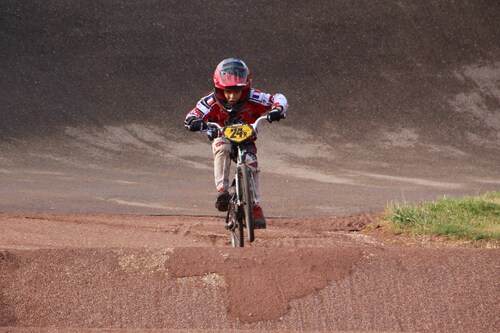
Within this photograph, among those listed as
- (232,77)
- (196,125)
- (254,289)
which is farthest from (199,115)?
(254,289)

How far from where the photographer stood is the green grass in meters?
10.7

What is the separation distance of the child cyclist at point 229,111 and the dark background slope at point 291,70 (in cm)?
999

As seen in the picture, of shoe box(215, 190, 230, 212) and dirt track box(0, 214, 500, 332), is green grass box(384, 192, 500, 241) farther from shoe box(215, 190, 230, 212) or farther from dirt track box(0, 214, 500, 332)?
dirt track box(0, 214, 500, 332)

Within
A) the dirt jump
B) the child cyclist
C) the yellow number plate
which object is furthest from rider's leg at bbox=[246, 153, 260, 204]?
the dirt jump

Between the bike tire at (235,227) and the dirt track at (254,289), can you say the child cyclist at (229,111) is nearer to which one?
the bike tire at (235,227)

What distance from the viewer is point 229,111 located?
8.78 meters

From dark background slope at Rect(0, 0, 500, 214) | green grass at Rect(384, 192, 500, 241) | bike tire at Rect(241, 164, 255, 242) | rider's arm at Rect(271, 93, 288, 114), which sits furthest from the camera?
dark background slope at Rect(0, 0, 500, 214)

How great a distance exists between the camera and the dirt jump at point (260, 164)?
652cm

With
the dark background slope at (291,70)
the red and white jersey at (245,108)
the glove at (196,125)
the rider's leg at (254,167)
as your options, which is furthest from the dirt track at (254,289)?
the dark background slope at (291,70)

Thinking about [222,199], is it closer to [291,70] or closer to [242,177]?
[242,177]

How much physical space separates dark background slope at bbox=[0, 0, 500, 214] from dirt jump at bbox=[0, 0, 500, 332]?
6cm

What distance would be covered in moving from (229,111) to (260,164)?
35.2ft

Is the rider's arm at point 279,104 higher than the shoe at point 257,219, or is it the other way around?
the rider's arm at point 279,104

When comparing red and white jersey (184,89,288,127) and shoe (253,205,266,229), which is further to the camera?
red and white jersey (184,89,288,127)
